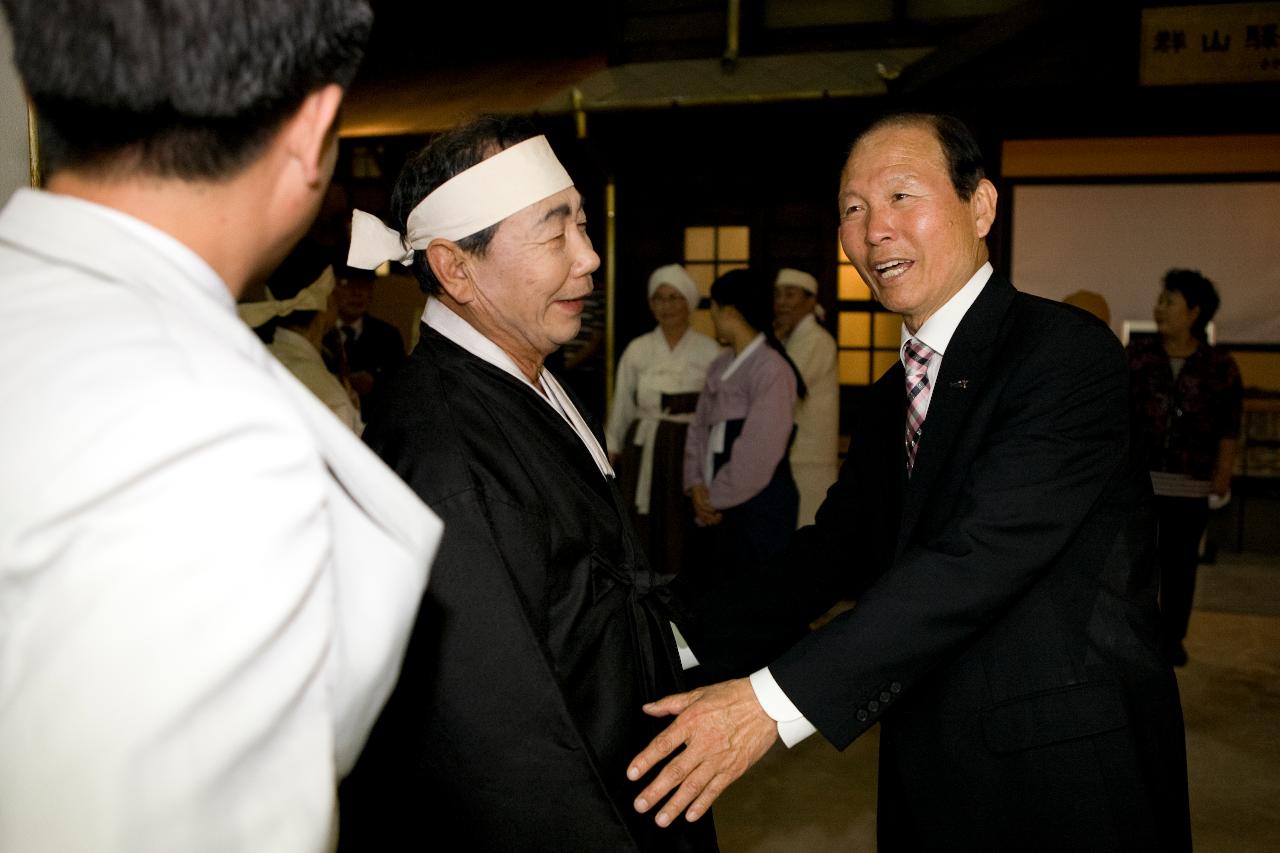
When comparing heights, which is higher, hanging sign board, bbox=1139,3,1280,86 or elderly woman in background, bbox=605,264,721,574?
hanging sign board, bbox=1139,3,1280,86

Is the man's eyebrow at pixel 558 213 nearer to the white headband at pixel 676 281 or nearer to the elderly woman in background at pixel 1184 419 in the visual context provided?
the elderly woman in background at pixel 1184 419

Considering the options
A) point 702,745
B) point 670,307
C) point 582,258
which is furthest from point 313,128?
point 670,307

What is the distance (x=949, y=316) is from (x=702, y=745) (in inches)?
34.3

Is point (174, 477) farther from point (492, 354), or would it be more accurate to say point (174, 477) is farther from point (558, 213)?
point (558, 213)

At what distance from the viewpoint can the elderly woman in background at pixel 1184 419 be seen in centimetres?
452

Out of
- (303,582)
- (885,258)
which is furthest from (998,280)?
(303,582)

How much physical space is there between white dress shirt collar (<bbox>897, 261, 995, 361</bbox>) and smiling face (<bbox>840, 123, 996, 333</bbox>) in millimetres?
14

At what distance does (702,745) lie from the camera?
4.78 feet

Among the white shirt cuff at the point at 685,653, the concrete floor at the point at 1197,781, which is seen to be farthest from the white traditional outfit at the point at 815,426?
the white shirt cuff at the point at 685,653

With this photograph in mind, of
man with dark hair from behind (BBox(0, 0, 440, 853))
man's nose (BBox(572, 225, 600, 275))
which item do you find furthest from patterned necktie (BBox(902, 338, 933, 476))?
man with dark hair from behind (BBox(0, 0, 440, 853))

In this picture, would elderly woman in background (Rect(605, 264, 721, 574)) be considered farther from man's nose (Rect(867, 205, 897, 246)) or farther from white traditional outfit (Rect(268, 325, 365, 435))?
man's nose (Rect(867, 205, 897, 246))

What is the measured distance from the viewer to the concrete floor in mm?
3094

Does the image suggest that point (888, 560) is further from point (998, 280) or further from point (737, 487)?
point (737, 487)

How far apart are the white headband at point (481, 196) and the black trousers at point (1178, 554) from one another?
157 inches
